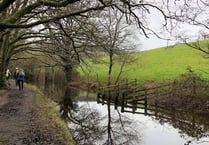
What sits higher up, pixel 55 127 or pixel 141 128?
pixel 55 127

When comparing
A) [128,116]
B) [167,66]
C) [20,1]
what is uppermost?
[20,1]

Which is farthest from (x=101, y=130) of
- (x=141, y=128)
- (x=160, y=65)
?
(x=160, y=65)

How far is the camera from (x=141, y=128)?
68.1ft

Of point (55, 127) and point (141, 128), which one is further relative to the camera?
point (141, 128)

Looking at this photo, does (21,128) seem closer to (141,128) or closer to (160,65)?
(141,128)

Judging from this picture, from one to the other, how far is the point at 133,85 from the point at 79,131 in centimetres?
1940

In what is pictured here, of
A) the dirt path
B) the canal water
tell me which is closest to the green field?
the canal water

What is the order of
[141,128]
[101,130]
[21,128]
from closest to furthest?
[21,128] < [101,130] < [141,128]

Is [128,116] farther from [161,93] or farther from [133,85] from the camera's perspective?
[133,85]

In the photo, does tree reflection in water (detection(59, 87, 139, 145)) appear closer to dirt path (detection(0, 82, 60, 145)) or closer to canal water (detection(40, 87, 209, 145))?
canal water (detection(40, 87, 209, 145))

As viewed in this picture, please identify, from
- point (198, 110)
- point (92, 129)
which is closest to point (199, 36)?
point (198, 110)

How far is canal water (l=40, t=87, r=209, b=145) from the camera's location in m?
16.7

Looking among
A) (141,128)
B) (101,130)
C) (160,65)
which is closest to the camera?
(101,130)

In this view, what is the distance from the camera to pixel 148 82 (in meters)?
43.3
